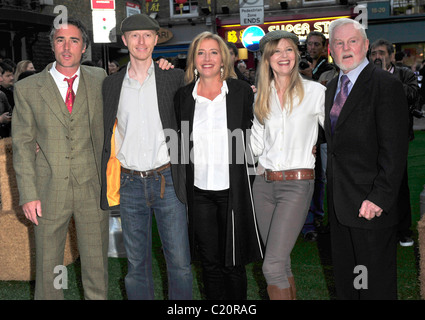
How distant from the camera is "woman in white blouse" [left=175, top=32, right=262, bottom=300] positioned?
3.41 m

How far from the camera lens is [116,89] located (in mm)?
3469

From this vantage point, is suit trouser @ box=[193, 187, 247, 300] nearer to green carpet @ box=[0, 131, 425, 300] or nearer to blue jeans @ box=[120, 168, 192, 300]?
blue jeans @ box=[120, 168, 192, 300]

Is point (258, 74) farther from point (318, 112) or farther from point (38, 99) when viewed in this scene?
point (38, 99)

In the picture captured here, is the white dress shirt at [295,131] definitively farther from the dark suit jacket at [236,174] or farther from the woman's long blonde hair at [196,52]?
the woman's long blonde hair at [196,52]

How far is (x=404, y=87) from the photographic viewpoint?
531 cm

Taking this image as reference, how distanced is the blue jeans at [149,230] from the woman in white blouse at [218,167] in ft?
0.34

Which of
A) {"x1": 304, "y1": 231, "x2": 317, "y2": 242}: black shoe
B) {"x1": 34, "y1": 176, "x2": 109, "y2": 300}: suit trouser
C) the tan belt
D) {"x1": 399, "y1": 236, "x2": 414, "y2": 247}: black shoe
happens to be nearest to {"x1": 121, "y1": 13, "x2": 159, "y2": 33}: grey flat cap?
the tan belt

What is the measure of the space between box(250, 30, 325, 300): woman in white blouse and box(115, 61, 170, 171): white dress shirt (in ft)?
2.27

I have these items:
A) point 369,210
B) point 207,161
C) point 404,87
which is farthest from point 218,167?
point 404,87

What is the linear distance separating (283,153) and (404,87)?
8.54ft

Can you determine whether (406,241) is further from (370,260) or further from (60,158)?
(60,158)

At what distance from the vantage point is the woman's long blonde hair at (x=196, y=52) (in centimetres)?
351

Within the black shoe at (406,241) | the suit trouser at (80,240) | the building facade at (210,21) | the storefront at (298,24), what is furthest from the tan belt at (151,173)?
the storefront at (298,24)

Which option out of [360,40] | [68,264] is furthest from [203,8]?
[360,40]
